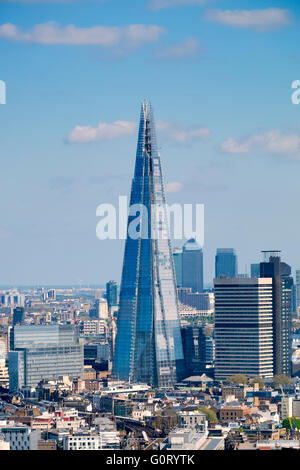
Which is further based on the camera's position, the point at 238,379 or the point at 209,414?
the point at 238,379

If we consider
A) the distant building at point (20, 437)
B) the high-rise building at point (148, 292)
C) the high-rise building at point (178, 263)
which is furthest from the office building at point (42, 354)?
the distant building at point (20, 437)

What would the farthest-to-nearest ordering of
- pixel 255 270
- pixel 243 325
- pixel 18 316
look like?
pixel 18 316
pixel 255 270
pixel 243 325

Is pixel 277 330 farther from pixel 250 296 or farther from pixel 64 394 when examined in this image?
pixel 64 394

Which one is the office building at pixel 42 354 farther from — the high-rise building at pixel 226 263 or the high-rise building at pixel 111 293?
the high-rise building at pixel 226 263

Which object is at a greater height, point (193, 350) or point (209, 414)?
point (193, 350)

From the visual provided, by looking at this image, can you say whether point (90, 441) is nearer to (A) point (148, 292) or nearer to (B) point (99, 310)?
(A) point (148, 292)

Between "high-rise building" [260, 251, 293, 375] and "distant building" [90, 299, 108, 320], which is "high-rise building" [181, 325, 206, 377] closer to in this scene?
"high-rise building" [260, 251, 293, 375]

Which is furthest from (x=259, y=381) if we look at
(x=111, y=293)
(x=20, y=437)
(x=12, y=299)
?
(x=20, y=437)
